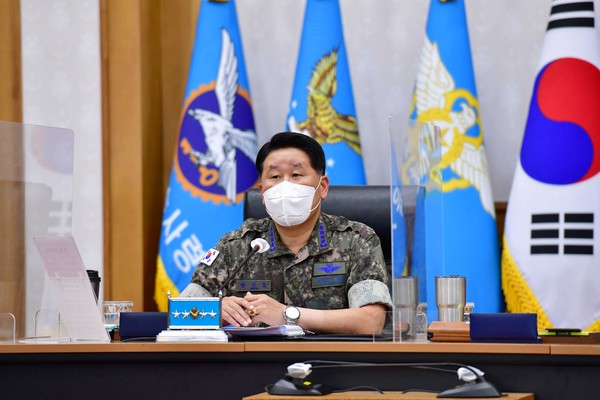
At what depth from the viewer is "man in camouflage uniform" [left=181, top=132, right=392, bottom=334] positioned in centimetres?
323

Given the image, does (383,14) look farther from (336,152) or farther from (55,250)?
(55,250)

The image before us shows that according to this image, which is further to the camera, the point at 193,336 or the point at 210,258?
the point at 210,258

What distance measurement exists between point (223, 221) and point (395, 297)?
2402mm

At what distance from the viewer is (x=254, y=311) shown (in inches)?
114

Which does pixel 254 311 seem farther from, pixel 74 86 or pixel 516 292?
pixel 74 86

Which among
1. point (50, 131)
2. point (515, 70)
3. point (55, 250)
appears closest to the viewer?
point (55, 250)

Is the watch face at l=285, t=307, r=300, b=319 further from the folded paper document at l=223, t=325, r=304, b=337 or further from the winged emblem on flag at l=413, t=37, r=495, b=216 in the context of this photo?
the winged emblem on flag at l=413, t=37, r=495, b=216

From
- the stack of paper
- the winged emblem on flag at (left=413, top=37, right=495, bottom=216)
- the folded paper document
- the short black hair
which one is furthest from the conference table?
the winged emblem on flag at (left=413, top=37, right=495, bottom=216)

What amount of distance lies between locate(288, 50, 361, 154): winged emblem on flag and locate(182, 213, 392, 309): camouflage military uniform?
125 cm

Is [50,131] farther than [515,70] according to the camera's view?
No

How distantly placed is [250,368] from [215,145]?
8.18 ft

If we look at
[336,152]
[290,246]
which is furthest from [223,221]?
[290,246]

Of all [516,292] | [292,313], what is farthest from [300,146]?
[516,292]

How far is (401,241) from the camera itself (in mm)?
2352
